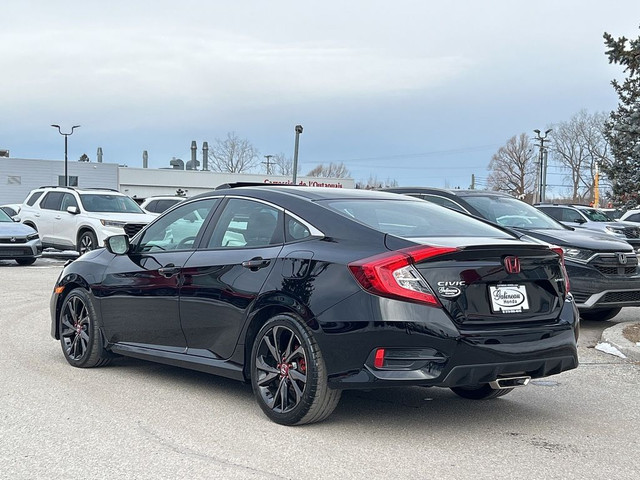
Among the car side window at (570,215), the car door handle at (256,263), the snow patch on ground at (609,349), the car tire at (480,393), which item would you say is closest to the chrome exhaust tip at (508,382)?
the car tire at (480,393)

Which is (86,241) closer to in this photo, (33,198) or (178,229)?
(33,198)

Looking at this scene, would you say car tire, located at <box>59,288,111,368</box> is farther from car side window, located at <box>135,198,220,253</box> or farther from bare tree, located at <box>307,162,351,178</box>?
bare tree, located at <box>307,162,351,178</box>

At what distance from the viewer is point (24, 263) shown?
21125 mm

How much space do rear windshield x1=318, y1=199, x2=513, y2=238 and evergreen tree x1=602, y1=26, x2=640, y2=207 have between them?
454 cm

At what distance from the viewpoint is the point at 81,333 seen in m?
7.55

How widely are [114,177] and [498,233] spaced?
2477 inches

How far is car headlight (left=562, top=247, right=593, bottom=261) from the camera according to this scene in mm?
10031

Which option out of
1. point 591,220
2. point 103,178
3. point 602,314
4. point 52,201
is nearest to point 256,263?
point 602,314

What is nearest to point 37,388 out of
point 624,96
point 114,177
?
point 624,96

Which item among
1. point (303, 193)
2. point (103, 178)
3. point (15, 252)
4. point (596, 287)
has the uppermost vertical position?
point (103, 178)

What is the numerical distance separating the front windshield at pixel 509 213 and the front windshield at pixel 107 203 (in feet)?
39.5

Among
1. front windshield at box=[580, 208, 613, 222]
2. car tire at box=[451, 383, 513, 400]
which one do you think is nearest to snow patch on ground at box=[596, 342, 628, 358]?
car tire at box=[451, 383, 513, 400]

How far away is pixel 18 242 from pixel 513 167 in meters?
80.9

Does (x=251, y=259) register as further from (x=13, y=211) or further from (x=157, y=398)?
(x=13, y=211)
